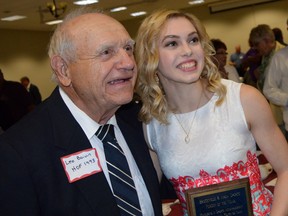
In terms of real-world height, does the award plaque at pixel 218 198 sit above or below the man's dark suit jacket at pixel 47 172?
below

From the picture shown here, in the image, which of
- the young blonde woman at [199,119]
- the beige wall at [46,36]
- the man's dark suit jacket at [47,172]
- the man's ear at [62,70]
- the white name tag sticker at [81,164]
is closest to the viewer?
the man's dark suit jacket at [47,172]

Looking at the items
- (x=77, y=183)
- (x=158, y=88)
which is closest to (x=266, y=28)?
(x=158, y=88)

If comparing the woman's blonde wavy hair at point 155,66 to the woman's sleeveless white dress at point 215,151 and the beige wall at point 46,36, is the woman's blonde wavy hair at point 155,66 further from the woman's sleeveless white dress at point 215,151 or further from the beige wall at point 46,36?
the beige wall at point 46,36

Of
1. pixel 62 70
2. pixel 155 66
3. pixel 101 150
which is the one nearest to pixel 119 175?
pixel 101 150

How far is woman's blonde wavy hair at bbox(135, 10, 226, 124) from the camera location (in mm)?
1815

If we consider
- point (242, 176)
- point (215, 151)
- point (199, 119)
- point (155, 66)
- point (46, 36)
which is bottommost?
point (242, 176)

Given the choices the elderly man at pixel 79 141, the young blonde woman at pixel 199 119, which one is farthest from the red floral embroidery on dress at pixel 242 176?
the elderly man at pixel 79 141

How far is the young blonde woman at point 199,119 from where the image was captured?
172 centimetres

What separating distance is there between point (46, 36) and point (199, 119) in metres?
15.2

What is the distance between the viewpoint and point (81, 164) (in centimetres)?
142

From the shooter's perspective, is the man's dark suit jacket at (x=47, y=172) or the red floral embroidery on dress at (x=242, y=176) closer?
the man's dark suit jacket at (x=47, y=172)

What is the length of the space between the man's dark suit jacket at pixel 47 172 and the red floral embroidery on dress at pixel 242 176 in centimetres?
48

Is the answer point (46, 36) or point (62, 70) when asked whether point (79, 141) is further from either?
point (46, 36)

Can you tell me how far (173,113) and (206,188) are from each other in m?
0.54
